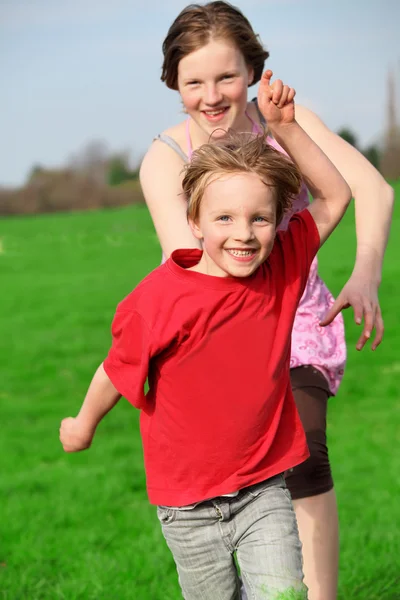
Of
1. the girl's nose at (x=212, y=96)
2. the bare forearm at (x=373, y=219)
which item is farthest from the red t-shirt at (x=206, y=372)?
the girl's nose at (x=212, y=96)

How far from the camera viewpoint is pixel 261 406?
9.78 feet

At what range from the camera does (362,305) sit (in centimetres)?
311

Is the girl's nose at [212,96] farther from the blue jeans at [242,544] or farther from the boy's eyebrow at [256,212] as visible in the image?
the blue jeans at [242,544]

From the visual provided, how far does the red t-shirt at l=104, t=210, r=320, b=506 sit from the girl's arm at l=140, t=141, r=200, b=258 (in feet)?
1.02

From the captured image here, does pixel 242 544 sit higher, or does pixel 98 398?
pixel 98 398

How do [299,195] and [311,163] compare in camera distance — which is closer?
[311,163]

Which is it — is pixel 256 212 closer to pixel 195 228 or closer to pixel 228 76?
pixel 195 228

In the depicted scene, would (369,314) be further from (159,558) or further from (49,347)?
(49,347)

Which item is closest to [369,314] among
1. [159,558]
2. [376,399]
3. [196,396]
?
[196,396]

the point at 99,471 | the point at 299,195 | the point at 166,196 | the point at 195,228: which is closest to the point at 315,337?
the point at 299,195

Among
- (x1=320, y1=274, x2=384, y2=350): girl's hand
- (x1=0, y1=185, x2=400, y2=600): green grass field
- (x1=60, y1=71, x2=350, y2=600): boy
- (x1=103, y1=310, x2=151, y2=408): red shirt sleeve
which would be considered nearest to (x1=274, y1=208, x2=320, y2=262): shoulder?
(x1=60, y1=71, x2=350, y2=600): boy

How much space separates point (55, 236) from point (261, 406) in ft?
95.4

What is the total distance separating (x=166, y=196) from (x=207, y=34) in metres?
0.60

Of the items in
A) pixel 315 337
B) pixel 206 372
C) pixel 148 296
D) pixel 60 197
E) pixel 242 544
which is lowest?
pixel 60 197
